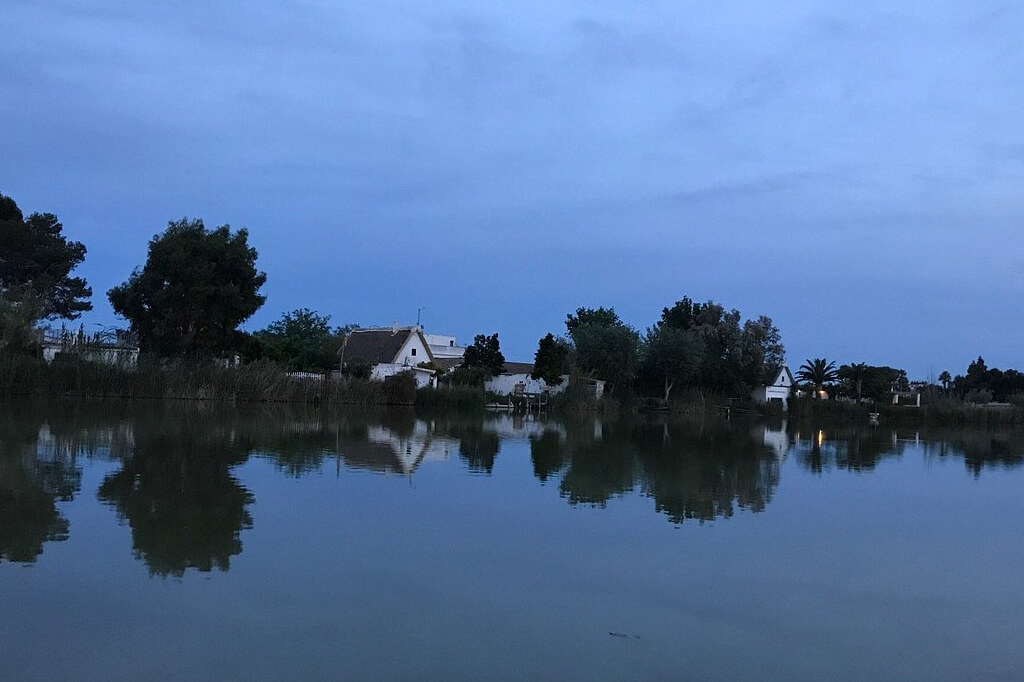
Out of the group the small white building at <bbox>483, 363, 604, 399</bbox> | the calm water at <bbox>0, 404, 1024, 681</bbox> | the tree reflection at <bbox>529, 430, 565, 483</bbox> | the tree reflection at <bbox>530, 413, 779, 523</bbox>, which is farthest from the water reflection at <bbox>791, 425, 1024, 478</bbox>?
the small white building at <bbox>483, 363, 604, 399</bbox>

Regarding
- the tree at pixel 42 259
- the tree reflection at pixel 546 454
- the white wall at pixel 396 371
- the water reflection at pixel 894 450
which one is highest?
the tree at pixel 42 259

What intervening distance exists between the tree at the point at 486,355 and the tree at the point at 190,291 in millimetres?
20294

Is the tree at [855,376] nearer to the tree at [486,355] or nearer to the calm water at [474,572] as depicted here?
the tree at [486,355]

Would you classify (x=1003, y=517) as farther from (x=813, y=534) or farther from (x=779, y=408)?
(x=779, y=408)

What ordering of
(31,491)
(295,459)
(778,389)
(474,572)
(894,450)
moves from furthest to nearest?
(778,389) → (894,450) → (295,459) → (31,491) → (474,572)

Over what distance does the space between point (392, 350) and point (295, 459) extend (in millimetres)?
39052

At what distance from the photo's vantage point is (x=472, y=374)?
53281 millimetres

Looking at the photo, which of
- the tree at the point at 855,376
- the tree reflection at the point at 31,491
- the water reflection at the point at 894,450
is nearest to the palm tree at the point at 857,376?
the tree at the point at 855,376

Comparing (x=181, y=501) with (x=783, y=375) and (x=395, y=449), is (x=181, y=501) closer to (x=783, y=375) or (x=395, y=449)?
(x=395, y=449)

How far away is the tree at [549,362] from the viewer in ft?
181

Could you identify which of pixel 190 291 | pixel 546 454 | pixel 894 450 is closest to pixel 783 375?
pixel 894 450

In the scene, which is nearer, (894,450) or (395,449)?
(395,449)

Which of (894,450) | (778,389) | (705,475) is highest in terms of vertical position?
(778,389)

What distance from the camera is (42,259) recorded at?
49.2 metres
